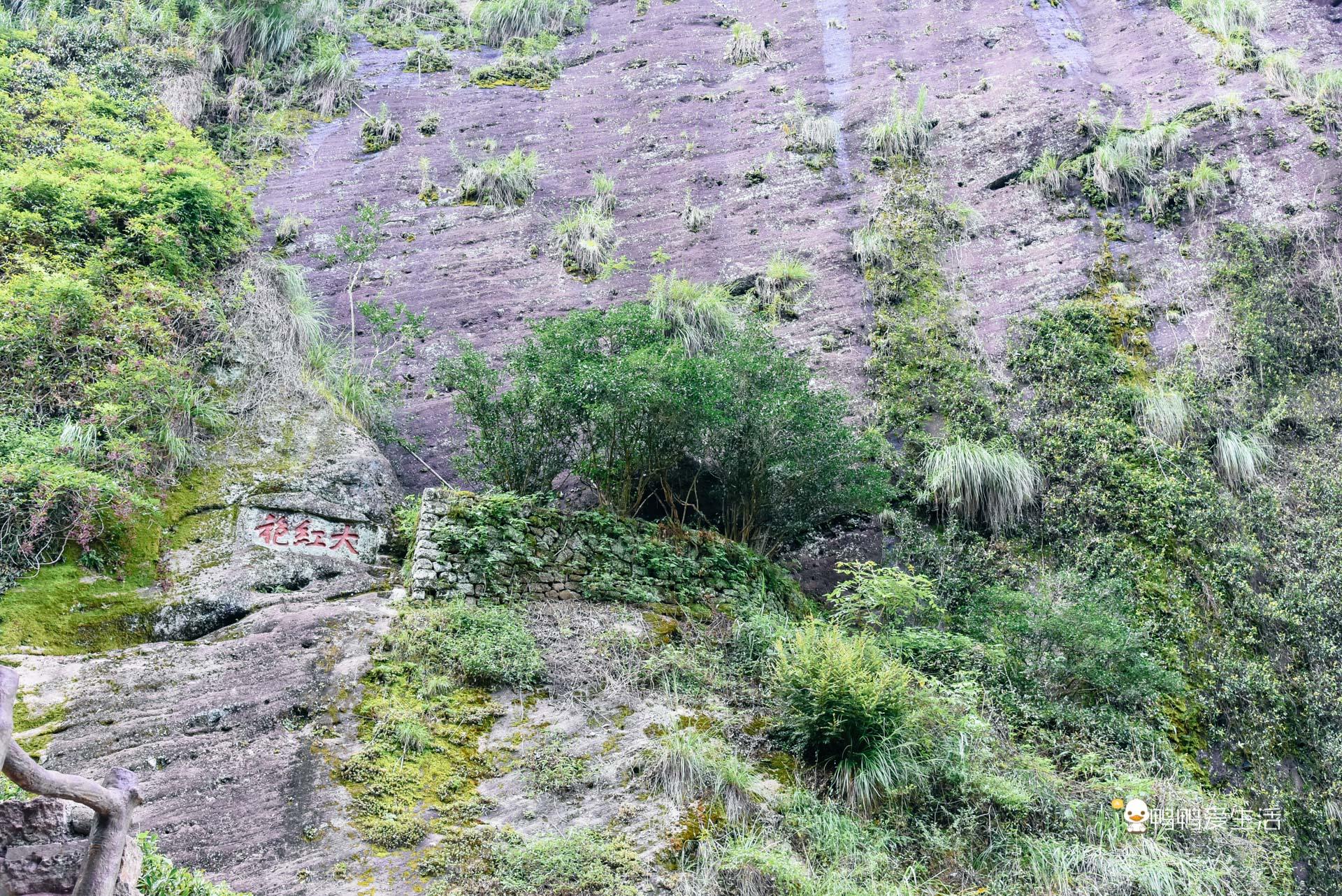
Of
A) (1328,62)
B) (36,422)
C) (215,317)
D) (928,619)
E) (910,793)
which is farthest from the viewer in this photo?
(1328,62)

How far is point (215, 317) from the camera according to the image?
10.2 metres

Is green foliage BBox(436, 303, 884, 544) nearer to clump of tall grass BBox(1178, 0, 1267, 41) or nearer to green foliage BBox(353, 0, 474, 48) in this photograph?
green foliage BBox(353, 0, 474, 48)

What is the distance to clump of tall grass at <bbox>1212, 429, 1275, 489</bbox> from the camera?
33.6ft

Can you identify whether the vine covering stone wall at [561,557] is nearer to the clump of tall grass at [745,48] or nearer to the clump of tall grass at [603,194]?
the clump of tall grass at [603,194]

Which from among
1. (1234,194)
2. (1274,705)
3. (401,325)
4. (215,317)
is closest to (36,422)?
(215,317)

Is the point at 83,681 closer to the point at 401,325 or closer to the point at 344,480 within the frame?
the point at 344,480

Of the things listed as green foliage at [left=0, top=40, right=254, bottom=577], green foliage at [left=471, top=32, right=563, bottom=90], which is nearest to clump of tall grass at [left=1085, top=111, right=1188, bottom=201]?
green foliage at [left=471, top=32, right=563, bottom=90]

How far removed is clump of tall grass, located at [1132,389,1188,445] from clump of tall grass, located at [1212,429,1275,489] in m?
0.44

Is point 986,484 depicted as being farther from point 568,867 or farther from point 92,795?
point 92,795

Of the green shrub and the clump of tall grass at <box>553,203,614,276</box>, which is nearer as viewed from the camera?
the green shrub

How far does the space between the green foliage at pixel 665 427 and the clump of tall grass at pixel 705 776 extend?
327 cm

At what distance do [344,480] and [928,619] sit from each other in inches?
236

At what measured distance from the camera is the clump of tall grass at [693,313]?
37.8 feet

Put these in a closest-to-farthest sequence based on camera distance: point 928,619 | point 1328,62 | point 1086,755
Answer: point 1086,755 → point 928,619 → point 1328,62
